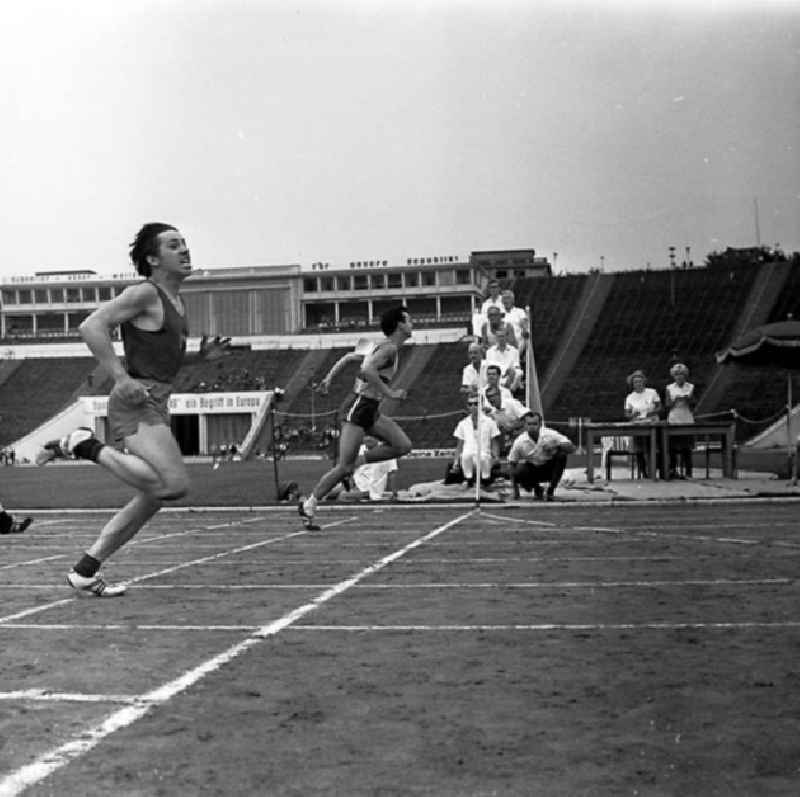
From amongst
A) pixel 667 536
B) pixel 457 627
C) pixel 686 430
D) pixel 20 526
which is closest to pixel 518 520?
pixel 667 536

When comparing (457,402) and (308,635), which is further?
(457,402)

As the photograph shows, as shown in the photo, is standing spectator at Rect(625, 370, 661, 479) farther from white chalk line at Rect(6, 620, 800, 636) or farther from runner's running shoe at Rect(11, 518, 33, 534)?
white chalk line at Rect(6, 620, 800, 636)

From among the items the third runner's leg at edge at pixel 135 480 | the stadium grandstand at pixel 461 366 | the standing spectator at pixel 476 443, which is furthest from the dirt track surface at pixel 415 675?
the stadium grandstand at pixel 461 366

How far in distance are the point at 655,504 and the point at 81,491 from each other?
44.7ft

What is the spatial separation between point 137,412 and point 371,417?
15.7 ft

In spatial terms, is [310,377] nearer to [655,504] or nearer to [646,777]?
[655,504]

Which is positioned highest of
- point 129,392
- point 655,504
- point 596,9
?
point 596,9

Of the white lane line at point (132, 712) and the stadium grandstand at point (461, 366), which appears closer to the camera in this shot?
the white lane line at point (132, 712)

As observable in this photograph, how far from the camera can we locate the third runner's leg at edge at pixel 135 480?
22.7ft

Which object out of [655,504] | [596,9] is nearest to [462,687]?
[596,9]

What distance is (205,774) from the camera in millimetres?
3154

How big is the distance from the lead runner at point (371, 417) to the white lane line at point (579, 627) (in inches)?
227

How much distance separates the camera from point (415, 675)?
4441 mm

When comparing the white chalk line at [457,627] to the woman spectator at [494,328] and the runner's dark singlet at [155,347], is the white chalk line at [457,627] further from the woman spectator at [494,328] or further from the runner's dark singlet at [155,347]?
the woman spectator at [494,328]
